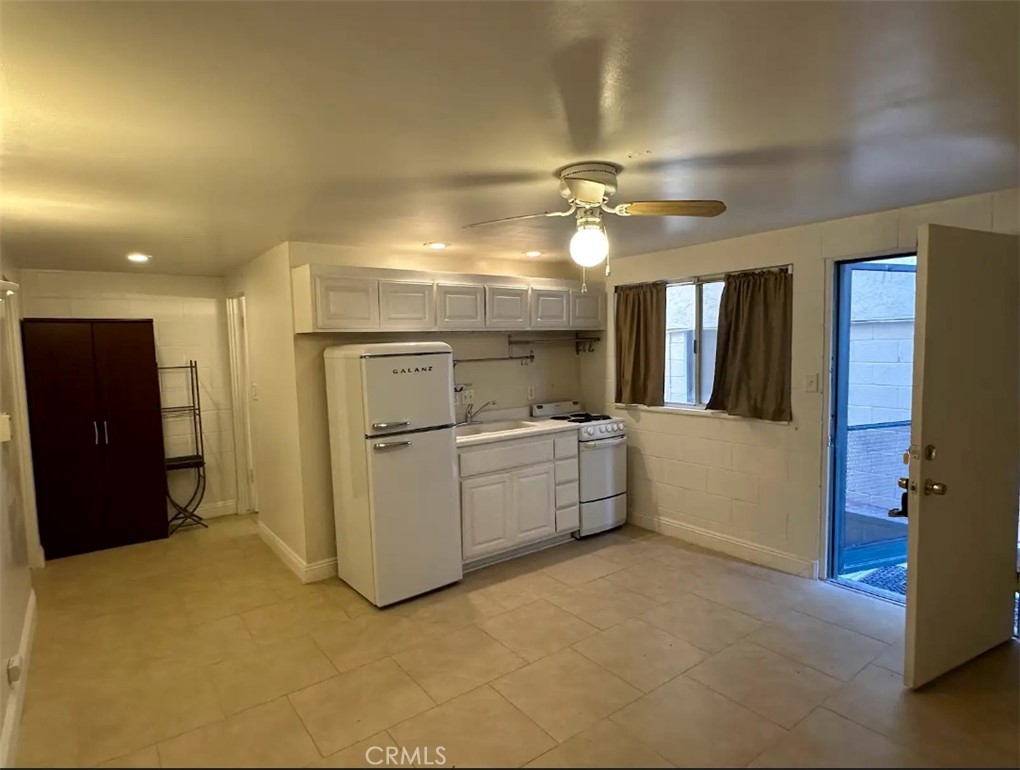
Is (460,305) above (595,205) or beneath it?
beneath

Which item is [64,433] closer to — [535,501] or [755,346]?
[535,501]

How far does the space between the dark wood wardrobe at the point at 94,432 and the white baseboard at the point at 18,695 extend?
1130 millimetres

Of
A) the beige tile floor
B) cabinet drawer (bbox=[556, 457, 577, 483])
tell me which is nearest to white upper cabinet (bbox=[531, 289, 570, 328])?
cabinet drawer (bbox=[556, 457, 577, 483])

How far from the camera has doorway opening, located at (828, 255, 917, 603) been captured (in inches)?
141

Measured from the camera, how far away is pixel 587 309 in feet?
15.8

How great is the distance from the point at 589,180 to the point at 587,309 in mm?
2551

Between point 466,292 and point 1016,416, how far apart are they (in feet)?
10.3

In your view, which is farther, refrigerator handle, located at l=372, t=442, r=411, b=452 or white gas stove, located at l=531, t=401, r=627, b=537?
white gas stove, located at l=531, t=401, r=627, b=537

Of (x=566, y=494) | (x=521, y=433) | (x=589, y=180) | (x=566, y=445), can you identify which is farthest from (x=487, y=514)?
(x=589, y=180)

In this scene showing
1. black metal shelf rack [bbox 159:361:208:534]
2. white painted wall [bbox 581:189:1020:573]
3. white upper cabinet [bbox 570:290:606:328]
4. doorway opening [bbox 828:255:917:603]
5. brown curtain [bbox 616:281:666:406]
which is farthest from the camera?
black metal shelf rack [bbox 159:361:208:534]

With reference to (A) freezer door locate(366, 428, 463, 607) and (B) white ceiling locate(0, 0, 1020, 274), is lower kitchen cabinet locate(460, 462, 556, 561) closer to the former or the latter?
(A) freezer door locate(366, 428, 463, 607)

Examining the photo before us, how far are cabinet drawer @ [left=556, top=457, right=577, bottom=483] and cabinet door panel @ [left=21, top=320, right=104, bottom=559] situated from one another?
352 cm

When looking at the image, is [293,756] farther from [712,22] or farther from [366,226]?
[366,226]

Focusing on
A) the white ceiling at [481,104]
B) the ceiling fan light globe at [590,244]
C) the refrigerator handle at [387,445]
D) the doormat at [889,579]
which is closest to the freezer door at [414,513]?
the refrigerator handle at [387,445]
